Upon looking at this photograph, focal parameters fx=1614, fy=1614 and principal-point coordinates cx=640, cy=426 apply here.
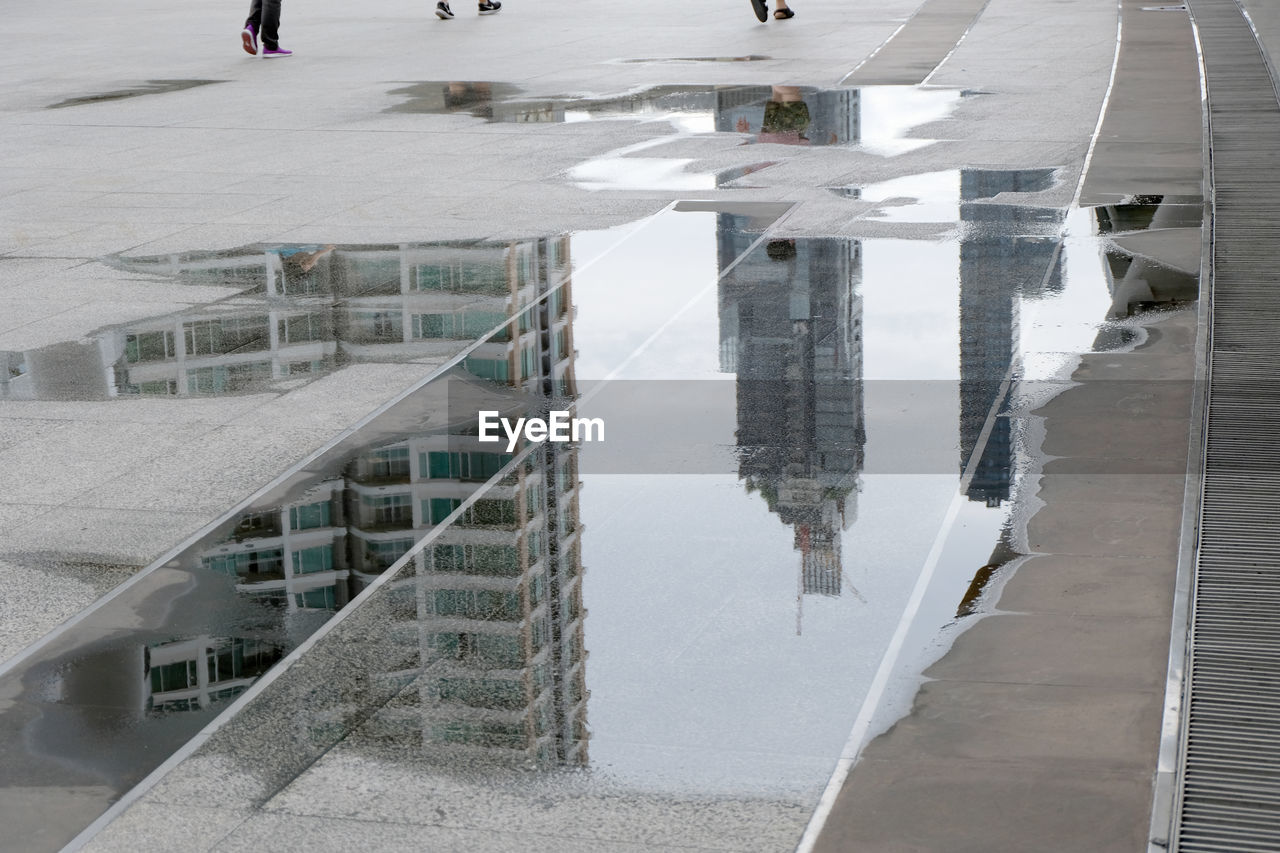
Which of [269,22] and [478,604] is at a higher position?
[269,22]

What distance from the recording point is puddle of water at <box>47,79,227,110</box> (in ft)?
64.8

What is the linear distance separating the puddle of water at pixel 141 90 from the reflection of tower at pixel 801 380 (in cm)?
1102

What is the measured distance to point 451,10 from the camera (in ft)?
97.2

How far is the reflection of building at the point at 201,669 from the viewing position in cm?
524

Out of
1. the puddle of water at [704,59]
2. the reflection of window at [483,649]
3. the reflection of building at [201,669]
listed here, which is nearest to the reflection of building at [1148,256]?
the reflection of window at [483,649]

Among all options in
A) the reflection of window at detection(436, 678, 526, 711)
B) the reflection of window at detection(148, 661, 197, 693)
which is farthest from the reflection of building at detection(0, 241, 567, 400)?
the reflection of window at detection(436, 678, 526, 711)

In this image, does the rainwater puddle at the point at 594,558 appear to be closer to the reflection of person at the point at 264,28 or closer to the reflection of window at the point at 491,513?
the reflection of window at the point at 491,513

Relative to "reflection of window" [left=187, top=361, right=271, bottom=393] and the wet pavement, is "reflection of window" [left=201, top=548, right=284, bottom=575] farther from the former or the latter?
"reflection of window" [left=187, top=361, right=271, bottom=393]

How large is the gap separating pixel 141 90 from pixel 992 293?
14.1 meters

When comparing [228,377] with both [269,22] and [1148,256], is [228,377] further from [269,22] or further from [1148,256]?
[269,22]

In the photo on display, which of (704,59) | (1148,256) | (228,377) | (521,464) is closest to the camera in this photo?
(521,464)

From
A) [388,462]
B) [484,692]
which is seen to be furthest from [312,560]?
[484,692]

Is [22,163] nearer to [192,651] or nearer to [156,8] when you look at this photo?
[192,651]

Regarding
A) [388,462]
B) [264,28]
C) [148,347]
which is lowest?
[388,462]
